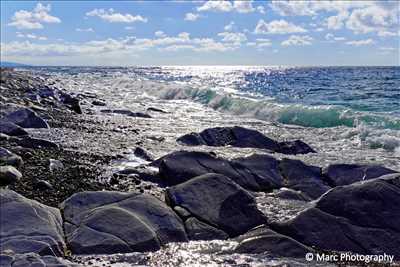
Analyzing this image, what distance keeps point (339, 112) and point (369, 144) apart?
23.0 feet

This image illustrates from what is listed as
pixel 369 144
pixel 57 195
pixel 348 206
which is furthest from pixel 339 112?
pixel 57 195

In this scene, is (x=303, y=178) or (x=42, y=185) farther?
(x=303, y=178)

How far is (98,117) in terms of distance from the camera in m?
22.8

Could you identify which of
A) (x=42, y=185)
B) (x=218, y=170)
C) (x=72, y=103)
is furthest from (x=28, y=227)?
(x=72, y=103)

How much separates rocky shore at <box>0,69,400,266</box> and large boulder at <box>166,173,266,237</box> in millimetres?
20

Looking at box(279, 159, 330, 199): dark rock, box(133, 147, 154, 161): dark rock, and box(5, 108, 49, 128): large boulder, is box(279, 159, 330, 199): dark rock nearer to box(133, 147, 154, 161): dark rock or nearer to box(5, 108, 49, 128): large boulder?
box(133, 147, 154, 161): dark rock

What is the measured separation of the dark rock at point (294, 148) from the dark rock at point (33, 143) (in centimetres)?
743

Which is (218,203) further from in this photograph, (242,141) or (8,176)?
(242,141)

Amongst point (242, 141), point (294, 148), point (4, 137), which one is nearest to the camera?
point (4, 137)

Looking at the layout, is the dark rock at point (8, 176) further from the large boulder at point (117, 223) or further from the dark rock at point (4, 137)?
the dark rock at point (4, 137)

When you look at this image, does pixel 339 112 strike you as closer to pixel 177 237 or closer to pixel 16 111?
pixel 16 111

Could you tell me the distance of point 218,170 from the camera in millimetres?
10211

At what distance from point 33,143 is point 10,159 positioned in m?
2.54

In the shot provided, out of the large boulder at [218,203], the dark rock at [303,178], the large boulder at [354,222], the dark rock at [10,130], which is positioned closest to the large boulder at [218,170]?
the dark rock at [303,178]
